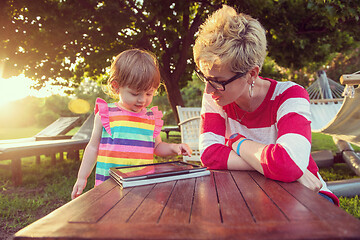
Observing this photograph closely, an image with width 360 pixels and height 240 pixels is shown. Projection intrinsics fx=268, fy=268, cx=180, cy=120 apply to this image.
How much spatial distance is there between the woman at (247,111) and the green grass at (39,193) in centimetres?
189

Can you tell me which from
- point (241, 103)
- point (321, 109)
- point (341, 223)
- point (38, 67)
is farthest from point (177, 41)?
point (341, 223)

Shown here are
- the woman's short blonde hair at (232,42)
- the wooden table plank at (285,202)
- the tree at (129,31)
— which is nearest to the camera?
the wooden table plank at (285,202)

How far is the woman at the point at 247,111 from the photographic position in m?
1.28

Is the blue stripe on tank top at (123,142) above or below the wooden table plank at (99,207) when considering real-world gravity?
above

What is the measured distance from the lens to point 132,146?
186 centimetres

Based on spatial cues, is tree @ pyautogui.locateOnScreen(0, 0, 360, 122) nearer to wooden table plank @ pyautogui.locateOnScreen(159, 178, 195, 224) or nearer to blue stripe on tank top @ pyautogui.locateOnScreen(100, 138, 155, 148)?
blue stripe on tank top @ pyautogui.locateOnScreen(100, 138, 155, 148)

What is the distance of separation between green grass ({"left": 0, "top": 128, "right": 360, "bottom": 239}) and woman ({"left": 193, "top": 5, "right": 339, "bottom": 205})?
6.21ft

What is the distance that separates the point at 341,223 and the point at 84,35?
6.73 metres

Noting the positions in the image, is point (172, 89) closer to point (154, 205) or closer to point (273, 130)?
point (273, 130)

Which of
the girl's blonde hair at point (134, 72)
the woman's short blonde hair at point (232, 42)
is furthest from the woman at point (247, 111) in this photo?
the girl's blonde hair at point (134, 72)

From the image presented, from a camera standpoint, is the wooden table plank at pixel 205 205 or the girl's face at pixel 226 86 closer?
the wooden table plank at pixel 205 205

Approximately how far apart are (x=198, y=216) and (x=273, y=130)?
109cm

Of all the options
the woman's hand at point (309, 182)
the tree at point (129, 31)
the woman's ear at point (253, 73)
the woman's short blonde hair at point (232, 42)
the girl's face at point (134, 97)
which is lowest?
the woman's hand at point (309, 182)

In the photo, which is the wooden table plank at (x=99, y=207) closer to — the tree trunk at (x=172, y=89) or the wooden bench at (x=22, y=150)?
the wooden bench at (x=22, y=150)
